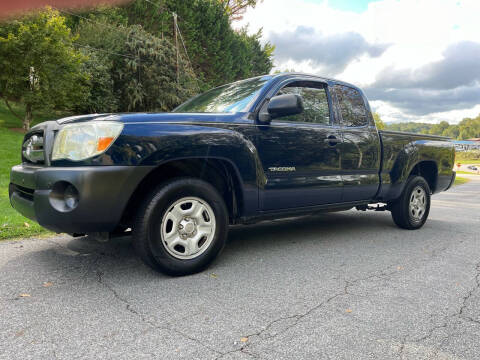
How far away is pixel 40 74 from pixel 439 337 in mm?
21967

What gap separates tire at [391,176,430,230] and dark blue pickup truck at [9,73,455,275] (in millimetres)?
557

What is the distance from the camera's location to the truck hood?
Answer: 2.87m

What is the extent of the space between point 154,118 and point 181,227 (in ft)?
2.95

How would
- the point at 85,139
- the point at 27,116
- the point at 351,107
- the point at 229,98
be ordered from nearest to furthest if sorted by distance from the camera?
1. the point at 85,139
2. the point at 229,98
3. the point at 351,107
4. the point at 27,116

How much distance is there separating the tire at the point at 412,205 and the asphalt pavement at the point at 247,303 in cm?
95

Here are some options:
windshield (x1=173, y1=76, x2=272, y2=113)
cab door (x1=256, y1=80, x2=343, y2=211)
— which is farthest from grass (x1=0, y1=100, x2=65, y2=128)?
cab door (x1=256, y1=80, x2=343, y2=211)

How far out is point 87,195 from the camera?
2691 millimetres

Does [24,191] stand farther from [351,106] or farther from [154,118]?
[351,106]

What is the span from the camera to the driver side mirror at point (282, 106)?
343cm

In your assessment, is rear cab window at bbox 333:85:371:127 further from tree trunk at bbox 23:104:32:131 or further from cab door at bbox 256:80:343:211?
tree trunk at bbox 23:104:32:131

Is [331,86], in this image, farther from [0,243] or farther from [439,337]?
[0,243]

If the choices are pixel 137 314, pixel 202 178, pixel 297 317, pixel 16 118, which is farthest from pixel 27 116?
pixel 297 317

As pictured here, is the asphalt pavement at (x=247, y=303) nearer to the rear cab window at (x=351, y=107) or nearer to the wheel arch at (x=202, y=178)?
the wheel arch at (x=202, y=178)

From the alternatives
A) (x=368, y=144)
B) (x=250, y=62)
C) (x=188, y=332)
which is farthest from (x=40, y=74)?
(x=250, y=62)
